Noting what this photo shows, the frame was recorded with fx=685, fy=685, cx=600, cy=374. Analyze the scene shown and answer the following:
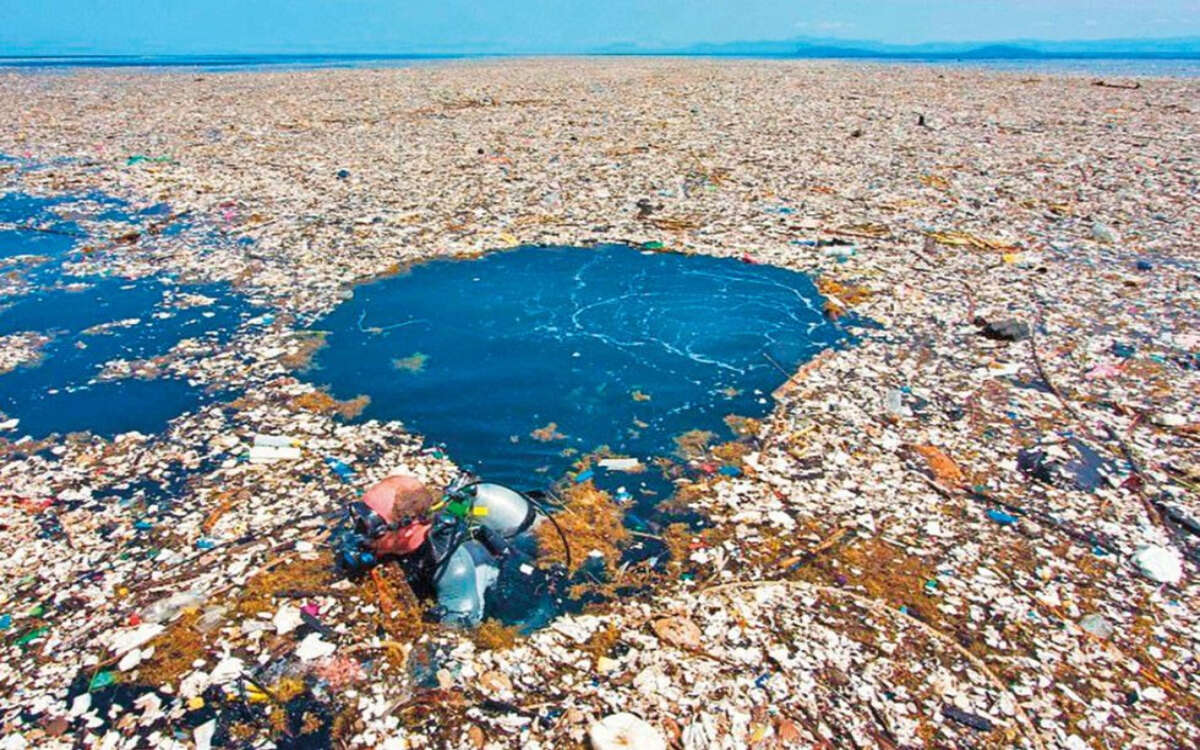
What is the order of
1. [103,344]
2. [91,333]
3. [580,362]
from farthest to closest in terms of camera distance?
[91,333]
[103,344]
[580,362]

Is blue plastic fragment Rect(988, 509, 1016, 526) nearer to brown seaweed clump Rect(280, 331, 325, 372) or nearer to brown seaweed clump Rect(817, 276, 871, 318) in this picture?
brown seaweed clump Rect(817, 276, 871, 318)

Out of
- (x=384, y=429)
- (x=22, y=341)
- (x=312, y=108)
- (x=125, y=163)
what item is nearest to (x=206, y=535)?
(x=384, y=429)

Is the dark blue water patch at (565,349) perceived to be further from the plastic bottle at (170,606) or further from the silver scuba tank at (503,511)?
the plastic bottle at (170,606)

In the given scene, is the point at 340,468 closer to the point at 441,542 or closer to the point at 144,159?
the point at 441,542

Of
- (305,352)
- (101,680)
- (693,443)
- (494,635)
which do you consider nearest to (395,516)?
(494,635)

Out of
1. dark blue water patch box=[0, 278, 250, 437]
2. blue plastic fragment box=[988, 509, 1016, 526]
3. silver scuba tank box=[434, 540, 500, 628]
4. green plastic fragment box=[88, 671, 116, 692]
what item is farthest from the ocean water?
green plastic fragment box=[88, 671, 116, 692]

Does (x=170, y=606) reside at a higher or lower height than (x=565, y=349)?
higher

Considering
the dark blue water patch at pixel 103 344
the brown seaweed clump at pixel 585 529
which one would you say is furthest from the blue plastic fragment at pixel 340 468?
the dark blue water patch at pixel 103 344
